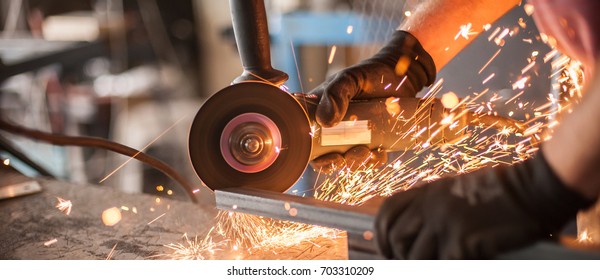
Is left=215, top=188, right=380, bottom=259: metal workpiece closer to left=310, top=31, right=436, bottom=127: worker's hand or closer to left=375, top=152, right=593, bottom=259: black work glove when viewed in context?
left=375, top=152, right=593, bottom=259: black work glove

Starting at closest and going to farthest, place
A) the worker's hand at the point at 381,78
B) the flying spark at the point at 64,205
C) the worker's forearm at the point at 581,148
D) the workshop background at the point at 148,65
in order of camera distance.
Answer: the worker's forearm at the point at 581,148 → the worker's hand at the point at 381,78 → the flying spark at the point at 64,205 → the workshop background at the point at 148,65

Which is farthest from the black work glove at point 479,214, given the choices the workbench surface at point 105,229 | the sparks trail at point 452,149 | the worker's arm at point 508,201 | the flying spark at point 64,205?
the flying spark at point 64,205

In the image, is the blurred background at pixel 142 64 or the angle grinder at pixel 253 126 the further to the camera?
the blurred background at pixel 142 64

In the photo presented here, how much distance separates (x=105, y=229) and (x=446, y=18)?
103cm

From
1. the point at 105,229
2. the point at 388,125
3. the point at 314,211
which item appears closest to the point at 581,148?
the point at 314,211

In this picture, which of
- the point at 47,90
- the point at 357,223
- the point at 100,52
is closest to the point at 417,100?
the point at 357,223

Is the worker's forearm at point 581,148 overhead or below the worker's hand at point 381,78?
below

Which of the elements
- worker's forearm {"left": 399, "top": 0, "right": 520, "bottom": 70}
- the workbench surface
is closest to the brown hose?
the workbench surface

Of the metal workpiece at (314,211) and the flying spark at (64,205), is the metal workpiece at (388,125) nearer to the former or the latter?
the metal workpiece at (314,211)

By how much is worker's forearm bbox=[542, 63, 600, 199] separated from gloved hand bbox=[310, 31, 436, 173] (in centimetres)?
60

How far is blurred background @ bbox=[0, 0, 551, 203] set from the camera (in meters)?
2.49

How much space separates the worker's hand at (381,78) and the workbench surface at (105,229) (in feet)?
1.02

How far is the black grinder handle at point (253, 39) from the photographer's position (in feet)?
4.23

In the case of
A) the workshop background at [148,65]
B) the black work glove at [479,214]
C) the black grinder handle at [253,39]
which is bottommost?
the black work glove at [479,214]
